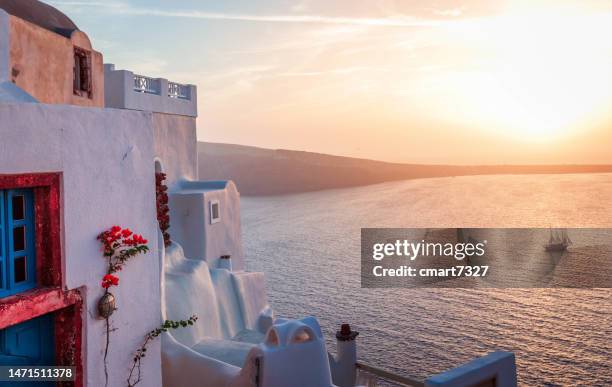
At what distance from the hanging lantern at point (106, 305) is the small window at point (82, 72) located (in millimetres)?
6506

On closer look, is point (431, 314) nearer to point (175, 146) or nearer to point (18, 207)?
point (175, 146)

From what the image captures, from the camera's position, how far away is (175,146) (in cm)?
1833

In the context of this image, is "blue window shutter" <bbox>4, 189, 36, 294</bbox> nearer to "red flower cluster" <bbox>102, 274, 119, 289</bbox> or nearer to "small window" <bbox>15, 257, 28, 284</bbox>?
"small window" <bbox>15, 257, 28, 284</bbox>

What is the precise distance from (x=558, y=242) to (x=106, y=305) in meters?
62.1

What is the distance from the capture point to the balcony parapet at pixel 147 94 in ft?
52.2

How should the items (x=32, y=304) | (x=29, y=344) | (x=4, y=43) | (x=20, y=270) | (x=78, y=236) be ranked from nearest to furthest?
(x=32, y=304) < (x=20, y=270) < (x=29, y=344) < (x=78, y=236) < (x=4, y=43)

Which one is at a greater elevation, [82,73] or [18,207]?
[82,73]

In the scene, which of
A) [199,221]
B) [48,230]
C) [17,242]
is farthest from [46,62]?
[199,221]

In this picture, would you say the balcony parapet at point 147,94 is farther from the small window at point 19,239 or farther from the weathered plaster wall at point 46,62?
the small window at point 19,239

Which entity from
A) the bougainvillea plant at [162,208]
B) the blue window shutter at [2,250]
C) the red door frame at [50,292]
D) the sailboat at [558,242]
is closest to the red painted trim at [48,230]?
the red door frame at [50,292]

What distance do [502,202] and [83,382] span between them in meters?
115

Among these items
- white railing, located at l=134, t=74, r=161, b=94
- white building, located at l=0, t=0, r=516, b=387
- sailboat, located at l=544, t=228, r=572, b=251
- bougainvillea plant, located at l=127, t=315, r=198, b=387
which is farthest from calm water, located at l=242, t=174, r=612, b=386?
bougainvillea plant, located at l=127, t=315, r=198, b=387

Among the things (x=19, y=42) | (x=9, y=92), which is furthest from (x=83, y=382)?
(x=19, y=42)

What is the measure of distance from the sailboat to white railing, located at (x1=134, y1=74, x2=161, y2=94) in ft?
177
